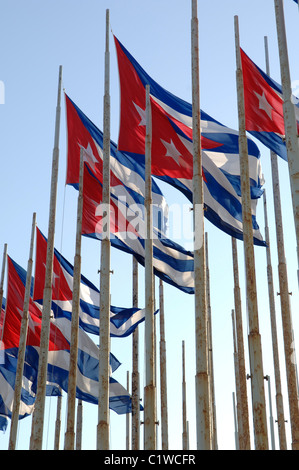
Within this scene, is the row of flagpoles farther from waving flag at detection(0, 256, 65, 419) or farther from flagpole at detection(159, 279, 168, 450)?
flagpole at detection(159, 279, 168, 450)

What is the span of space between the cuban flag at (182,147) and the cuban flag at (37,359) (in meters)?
8.82

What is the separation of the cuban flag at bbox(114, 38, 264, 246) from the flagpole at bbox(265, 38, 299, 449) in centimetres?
60

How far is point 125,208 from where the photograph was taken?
26344mm

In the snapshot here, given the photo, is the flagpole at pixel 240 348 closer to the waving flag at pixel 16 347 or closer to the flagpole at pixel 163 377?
the flagpole at pixel 163 377

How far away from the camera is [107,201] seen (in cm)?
2209

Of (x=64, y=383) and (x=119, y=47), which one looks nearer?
(x=119, y=47)

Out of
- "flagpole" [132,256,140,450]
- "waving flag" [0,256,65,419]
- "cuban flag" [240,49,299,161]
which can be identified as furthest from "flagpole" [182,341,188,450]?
"cuban flag" [240,49,299,161]

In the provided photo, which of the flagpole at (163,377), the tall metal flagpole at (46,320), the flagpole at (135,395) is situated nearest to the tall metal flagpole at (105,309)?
the tall metal flagpole at (46,320)

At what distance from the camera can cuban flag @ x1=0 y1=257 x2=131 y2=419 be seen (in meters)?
29.4

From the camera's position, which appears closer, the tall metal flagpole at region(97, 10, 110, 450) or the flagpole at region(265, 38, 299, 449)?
the tall metal flagpole at region(97, 10, 110, 450)

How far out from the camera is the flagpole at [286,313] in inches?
819
